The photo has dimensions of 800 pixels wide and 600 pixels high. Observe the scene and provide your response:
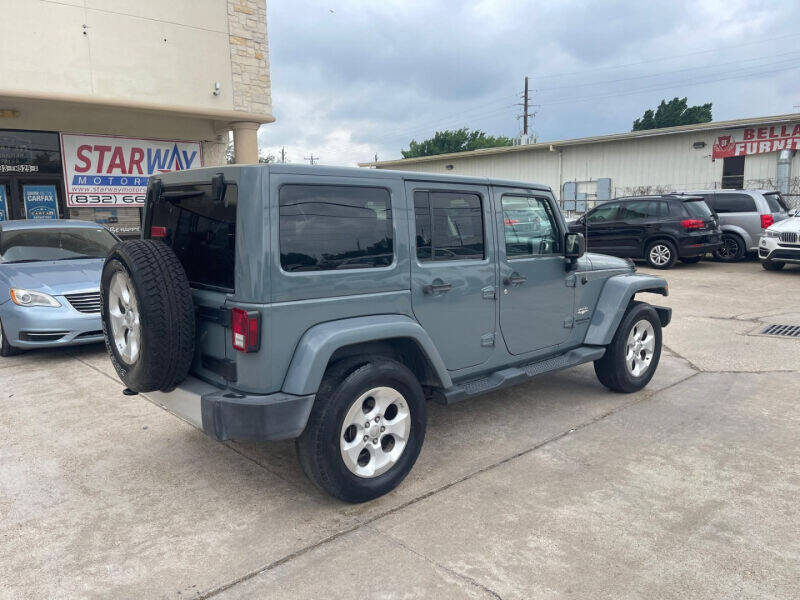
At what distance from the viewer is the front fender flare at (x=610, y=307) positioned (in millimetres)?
5090

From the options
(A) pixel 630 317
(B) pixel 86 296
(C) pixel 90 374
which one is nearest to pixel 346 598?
(A) pixel 630 317

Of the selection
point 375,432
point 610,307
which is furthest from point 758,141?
point 375,432

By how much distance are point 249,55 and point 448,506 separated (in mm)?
11358

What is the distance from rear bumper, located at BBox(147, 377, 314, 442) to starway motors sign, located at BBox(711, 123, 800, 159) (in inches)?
811

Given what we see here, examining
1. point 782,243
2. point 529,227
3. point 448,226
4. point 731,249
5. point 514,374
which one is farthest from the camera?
point 731,249

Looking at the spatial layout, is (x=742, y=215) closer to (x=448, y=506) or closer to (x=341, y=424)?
(x=448, y=506)

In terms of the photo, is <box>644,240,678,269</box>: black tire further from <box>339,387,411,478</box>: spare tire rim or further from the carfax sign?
the carfax sign

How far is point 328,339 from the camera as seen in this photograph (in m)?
3.13

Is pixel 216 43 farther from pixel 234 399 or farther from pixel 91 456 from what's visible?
pixel 234 399

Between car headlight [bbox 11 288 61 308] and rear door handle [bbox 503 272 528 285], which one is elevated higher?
rear door handle [bbox 503 272 528 285]

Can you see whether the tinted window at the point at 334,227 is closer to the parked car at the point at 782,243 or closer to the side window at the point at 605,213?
the parked car at the point at 782,243

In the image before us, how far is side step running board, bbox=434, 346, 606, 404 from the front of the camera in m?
3.91

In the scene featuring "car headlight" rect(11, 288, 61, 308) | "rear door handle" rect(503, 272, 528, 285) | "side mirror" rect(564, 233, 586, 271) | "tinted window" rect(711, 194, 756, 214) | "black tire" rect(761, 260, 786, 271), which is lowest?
"black tire" rect(761, 260, 786, 271)

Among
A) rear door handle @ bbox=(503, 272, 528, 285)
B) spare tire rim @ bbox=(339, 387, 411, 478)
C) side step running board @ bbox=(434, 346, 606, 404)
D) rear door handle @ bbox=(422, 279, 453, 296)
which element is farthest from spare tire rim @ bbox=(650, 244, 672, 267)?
spare tire rim @ bbox=(339, 387, 411, 478)
